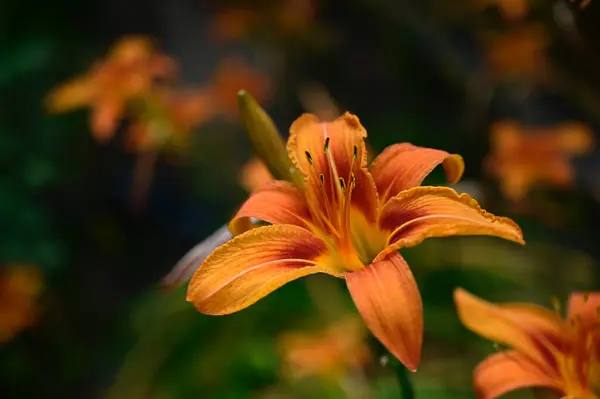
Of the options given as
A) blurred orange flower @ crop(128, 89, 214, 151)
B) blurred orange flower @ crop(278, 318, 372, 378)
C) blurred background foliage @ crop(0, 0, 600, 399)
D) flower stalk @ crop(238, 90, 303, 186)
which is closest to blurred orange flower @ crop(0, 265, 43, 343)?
blurred background foliage @ crop(0, 0, 600, 399)

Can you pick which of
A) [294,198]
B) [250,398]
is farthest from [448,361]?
[294,198]

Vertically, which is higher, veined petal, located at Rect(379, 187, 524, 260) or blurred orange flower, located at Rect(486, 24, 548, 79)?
veined petal, located at Rect(379, 187, 524, 260)

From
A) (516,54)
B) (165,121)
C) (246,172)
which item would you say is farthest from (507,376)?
(516,54)

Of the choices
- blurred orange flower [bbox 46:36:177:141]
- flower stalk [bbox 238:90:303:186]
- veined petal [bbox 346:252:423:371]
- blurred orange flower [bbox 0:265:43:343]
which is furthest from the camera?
blurred orange flower [bbox 0:265:43:343]

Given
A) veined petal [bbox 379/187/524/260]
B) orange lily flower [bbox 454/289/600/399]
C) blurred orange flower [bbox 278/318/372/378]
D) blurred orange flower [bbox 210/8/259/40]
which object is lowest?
blurred orange flower [bbox 278/318/372/378]

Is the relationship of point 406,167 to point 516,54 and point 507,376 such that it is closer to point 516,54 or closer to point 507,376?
point 507,376

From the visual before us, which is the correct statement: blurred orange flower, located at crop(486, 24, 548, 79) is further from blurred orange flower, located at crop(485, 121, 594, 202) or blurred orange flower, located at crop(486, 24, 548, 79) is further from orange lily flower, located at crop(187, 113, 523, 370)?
orange lily flower, located at crop(187, 113, 523, 370)
